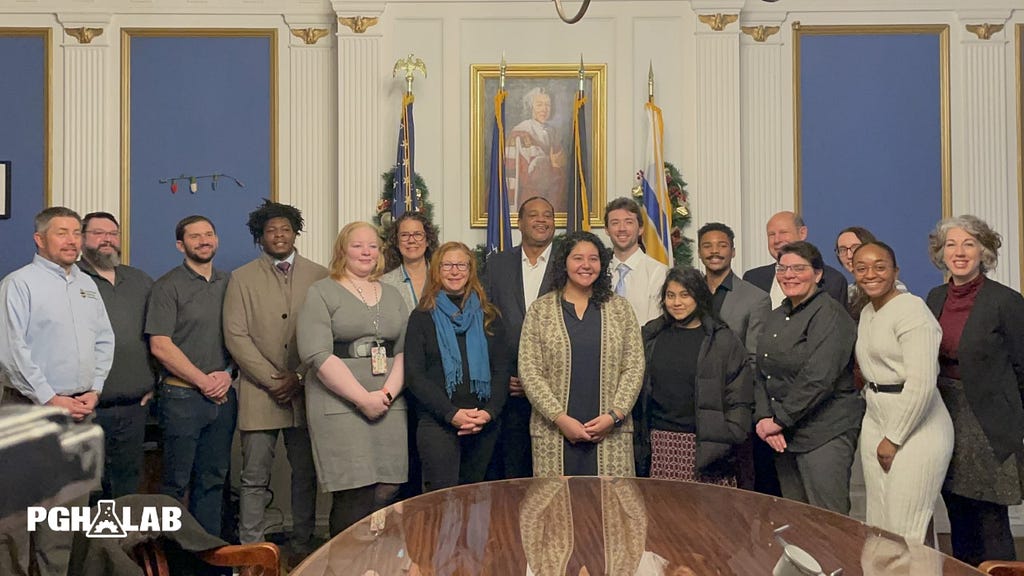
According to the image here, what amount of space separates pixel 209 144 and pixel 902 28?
439cm

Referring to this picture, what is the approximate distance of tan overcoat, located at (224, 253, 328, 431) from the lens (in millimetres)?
4066

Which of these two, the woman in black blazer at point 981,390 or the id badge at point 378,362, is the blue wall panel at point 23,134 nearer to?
the id badge at point 378,362

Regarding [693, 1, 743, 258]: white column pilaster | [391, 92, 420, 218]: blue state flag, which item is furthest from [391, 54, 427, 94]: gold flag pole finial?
[693, 1, 743, 258]: white column pilaster

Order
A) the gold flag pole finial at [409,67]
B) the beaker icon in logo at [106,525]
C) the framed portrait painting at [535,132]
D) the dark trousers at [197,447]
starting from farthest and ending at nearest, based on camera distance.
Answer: the framed portrait painting at [535,132]
the gold flag pole finial at [409,67]
the dark trousers at [197,447]
the beaker icon in logo at [106,525]

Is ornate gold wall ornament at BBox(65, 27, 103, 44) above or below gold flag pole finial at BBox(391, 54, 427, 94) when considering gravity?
above

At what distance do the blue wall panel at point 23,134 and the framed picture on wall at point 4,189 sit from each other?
0.02m

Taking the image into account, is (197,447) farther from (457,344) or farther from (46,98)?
(46,98)

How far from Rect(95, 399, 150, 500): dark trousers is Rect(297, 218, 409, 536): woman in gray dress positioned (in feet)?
2.71

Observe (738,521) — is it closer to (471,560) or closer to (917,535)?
(471,560)

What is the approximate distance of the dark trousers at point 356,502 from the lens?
3768 mm

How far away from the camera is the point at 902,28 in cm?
588

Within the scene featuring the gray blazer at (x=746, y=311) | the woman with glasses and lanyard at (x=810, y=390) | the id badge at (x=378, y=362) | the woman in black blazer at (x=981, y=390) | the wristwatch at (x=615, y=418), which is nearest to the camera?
the woman in black blazer at (x=981, y=390)

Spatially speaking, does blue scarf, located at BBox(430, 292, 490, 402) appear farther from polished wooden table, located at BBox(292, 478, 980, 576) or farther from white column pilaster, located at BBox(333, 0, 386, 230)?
white column pilaster, located at BBox(333, 0, 386, 230)

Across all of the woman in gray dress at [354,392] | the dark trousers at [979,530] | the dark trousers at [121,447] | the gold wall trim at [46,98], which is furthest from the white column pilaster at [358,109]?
the dark trousers at [979,530]
